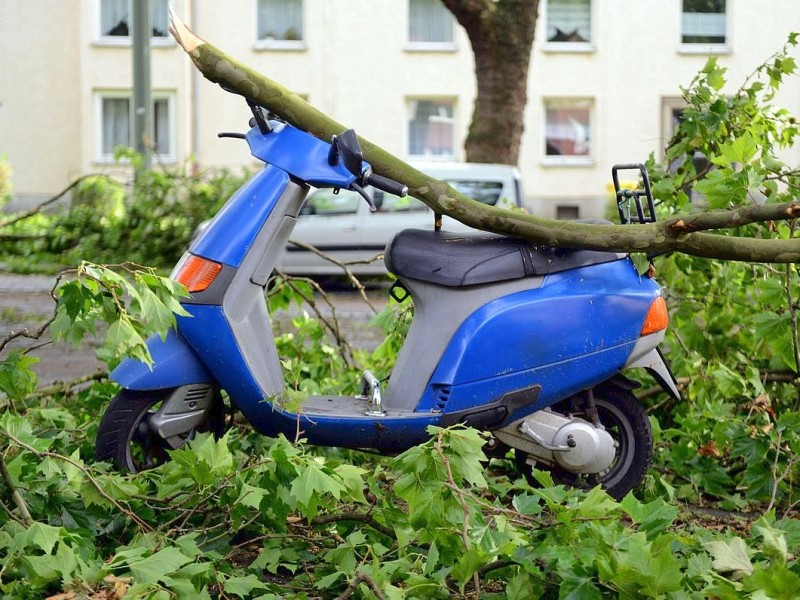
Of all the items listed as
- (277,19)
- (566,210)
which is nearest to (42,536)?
(566,210)

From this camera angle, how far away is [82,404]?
5.07 meters

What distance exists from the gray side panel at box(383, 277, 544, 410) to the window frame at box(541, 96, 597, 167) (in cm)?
2552

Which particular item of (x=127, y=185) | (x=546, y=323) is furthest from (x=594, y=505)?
(x=127, y=185)

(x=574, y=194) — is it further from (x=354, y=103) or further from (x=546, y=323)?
(x=546, y=323)

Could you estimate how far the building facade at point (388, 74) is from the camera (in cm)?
2883

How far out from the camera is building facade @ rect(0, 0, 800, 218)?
2883 cm

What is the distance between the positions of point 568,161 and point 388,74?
16.1ft

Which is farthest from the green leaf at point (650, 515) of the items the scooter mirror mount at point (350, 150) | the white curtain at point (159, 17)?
the white curtain at point (159, 17)

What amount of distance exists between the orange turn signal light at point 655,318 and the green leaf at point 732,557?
1.33 meters

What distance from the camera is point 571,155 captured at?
1161 inches

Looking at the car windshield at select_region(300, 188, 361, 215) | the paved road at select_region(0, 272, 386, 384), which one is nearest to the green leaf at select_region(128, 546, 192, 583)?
the paved road at select_region(0, 272, 386, 384)

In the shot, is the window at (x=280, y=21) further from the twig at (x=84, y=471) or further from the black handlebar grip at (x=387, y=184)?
the twig at (x=84, y=471)

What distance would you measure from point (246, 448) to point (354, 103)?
24860 mm

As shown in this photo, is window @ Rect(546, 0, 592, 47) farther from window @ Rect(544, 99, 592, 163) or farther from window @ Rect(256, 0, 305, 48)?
window @ Rect(256, 0, 305, 48)
